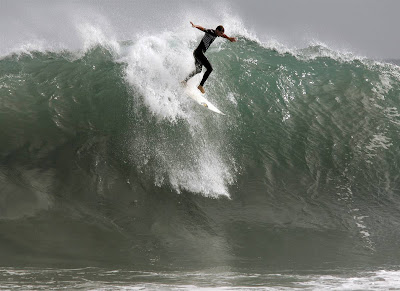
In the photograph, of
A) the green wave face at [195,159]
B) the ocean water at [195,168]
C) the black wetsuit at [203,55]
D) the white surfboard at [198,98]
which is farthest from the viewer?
the white surfboard at [198,98]

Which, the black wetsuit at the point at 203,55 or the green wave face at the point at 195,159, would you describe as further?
the black wetsuit at the point at 203,55

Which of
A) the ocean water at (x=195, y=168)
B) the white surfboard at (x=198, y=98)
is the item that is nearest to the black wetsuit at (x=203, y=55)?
the white surfboard at (x=198, y=98)

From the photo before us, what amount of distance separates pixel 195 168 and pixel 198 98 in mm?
1446

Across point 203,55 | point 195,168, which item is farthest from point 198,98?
point 195,168

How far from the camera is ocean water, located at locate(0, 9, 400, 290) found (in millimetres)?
5762

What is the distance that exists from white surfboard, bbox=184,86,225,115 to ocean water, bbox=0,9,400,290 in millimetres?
200

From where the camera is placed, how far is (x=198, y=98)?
8891 millimetres

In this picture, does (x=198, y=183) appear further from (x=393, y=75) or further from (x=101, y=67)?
(x=393, y=75)

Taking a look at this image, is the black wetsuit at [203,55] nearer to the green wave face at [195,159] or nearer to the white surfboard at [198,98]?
the white surfboard at [198,98]

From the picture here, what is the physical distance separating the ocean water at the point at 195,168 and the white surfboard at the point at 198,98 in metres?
0.20

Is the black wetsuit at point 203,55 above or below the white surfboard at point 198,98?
above

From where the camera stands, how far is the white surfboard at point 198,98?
8867 mm

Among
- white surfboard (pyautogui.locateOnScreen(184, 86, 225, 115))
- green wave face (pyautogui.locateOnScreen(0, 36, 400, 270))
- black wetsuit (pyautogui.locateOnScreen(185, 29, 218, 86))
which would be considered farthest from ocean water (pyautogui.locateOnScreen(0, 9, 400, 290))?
black wetsuit (pyautogui.locateOnScreen(185, 29, 218, 86))

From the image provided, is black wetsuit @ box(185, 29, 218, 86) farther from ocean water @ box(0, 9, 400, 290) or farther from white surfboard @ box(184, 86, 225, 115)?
ocean water @ box(0, 9, 400, 290)
